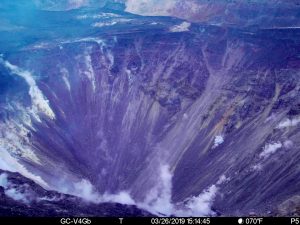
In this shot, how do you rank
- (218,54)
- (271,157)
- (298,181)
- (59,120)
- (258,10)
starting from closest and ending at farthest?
(298,181) < (271,157) < (59,120) < (218,54) < (258,10)

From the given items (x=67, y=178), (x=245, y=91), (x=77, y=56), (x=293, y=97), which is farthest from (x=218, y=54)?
(x=67, y=178)

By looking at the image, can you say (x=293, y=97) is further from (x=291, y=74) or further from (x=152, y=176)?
(x=152, y=176)

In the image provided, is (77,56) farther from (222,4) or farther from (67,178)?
(222,4)

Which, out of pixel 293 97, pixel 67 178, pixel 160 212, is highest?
pixel 293 97

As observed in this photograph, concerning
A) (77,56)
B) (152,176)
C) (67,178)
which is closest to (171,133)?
(152,176)

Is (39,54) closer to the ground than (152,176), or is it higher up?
higher up

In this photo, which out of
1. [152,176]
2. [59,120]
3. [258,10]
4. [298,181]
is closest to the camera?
[298,181]

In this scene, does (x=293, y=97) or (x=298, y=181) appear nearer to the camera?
(x=298, y=181)
